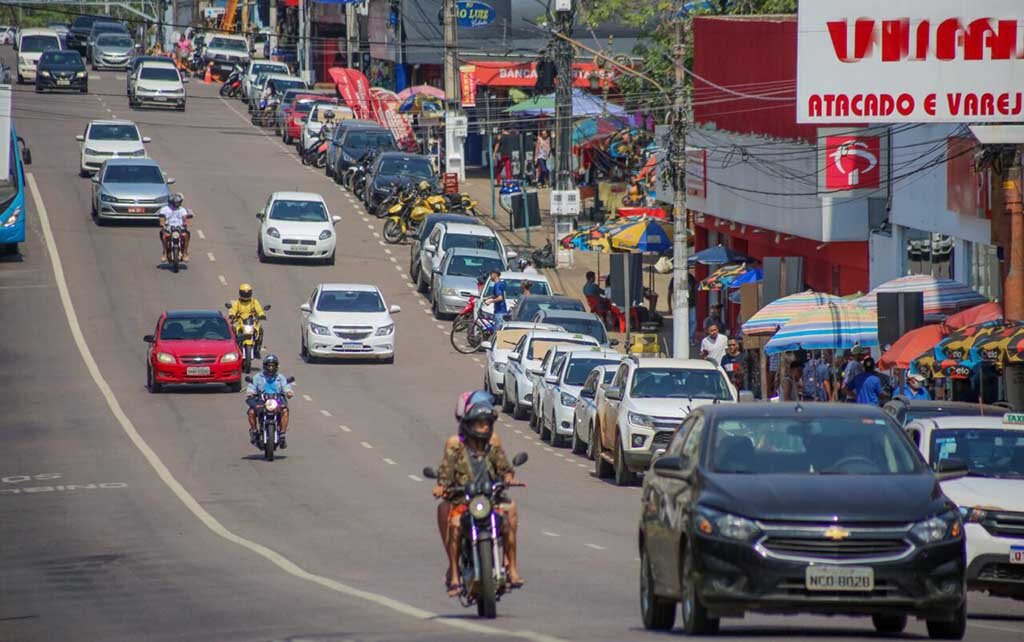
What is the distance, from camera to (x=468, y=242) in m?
49.3

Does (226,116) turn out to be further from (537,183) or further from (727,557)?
(727,557)

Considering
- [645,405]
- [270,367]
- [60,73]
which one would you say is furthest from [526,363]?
[60,73]

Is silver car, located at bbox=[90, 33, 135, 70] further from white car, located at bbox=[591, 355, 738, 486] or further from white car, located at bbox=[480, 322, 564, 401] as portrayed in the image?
white car, located at bbox=[591, 355, 738, 486]

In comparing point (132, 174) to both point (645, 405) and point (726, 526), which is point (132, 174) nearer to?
point (645, 405)

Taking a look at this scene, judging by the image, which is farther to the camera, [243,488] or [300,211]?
[300,211]

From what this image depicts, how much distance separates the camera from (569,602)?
52.6ft

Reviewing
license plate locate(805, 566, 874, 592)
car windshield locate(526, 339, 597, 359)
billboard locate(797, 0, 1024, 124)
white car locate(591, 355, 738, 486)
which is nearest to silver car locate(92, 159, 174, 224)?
car windshield locate(526, 339, 597, 359)

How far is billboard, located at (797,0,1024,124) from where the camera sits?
28.9 meters

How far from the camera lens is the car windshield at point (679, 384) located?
1085 inches

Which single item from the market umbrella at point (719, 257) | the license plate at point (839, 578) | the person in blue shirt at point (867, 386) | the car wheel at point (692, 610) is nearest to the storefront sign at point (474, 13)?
the market umbrella at point (719, 257)

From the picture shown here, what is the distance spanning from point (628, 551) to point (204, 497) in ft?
23.1

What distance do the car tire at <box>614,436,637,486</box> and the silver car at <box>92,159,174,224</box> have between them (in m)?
29.3

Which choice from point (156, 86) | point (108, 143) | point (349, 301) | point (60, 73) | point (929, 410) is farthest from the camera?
point (60, 73)

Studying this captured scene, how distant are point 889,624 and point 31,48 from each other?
269 ft
